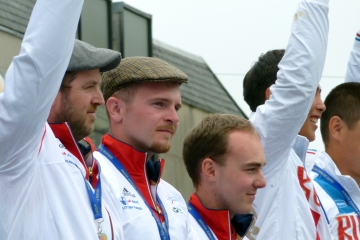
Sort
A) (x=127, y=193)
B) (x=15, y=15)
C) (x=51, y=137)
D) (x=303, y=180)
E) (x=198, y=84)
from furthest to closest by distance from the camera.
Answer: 1. (x=198, y=84)
2. (x=15, y=15)
3. (x=303, y=180)
4. (x=127, y=193)
5. (x=51, y=137)

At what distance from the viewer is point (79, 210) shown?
316 centimetres

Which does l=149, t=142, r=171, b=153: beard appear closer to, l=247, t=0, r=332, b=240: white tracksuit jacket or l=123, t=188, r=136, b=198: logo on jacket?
l=123, t=188, r=136, b=198: logo on jacket

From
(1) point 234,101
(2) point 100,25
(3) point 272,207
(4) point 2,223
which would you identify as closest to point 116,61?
(4) point 2,223

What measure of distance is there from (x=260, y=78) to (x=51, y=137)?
185cm

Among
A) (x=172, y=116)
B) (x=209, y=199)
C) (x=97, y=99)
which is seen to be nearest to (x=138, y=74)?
(x=172, y=116)

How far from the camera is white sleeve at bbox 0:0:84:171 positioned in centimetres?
274

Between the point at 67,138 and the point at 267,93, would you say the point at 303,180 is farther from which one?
the point at 67,138

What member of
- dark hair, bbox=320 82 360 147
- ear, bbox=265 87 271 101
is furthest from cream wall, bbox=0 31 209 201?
ear, bbox=265 87 271 101

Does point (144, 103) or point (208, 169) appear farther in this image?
point (208, 169)

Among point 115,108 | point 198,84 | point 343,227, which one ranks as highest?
point 115,108

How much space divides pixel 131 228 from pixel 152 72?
2.48ft

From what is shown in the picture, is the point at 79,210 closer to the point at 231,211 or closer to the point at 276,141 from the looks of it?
the point at 231,211

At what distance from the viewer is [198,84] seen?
658 inches

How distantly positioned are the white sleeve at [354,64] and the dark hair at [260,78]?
2.76 ft
